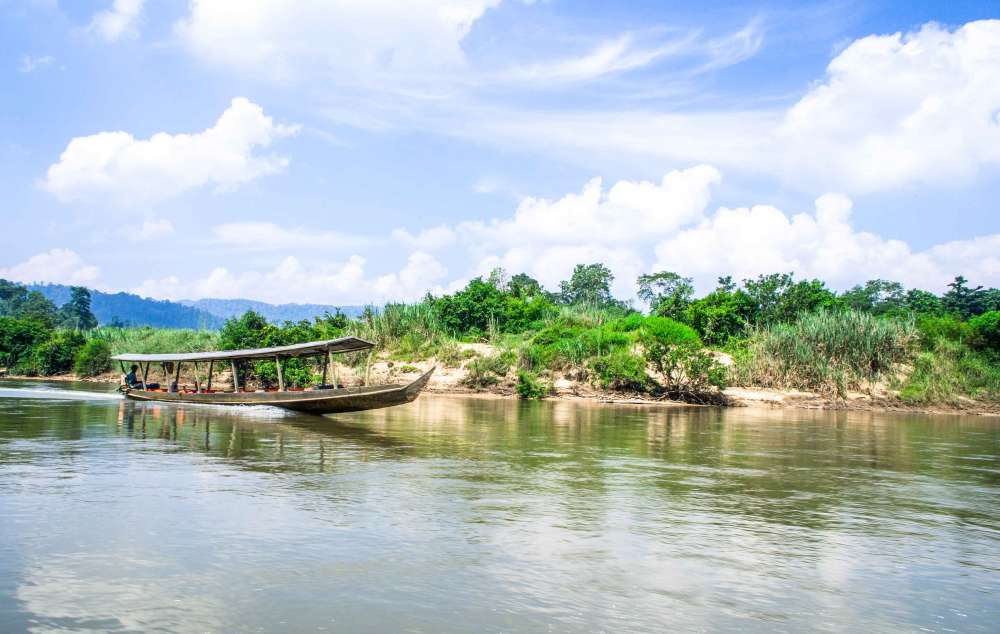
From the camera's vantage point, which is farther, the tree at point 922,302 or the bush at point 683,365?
the tree at point 922,302

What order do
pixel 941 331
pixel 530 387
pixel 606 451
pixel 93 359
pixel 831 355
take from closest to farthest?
pixel 606 451, pixel 831 355, pixel 941 331, pixel 530 387, pixel 93 359

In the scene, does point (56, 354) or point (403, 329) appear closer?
point (403, 329)

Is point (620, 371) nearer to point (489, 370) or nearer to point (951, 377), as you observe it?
point (489, 370)

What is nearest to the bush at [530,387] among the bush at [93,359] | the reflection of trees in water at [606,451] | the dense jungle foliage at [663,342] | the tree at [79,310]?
the dense jungle foliage at [663,342]

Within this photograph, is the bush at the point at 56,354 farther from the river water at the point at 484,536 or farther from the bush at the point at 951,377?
the bush at the point at 951,377

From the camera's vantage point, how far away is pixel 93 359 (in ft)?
143

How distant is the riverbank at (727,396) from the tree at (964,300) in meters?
18.3

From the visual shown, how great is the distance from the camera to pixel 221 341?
40656mm

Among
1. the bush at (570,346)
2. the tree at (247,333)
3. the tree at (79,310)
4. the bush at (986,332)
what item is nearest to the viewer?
the bush at (986,332)

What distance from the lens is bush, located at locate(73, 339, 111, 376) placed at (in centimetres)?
4344

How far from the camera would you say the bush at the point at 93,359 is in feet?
143

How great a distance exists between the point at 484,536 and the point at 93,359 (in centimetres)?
4217

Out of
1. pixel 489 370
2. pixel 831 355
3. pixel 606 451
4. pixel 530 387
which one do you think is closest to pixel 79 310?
pixel 489 370

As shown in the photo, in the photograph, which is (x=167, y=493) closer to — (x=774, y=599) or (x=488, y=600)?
(x=488, y=600)
